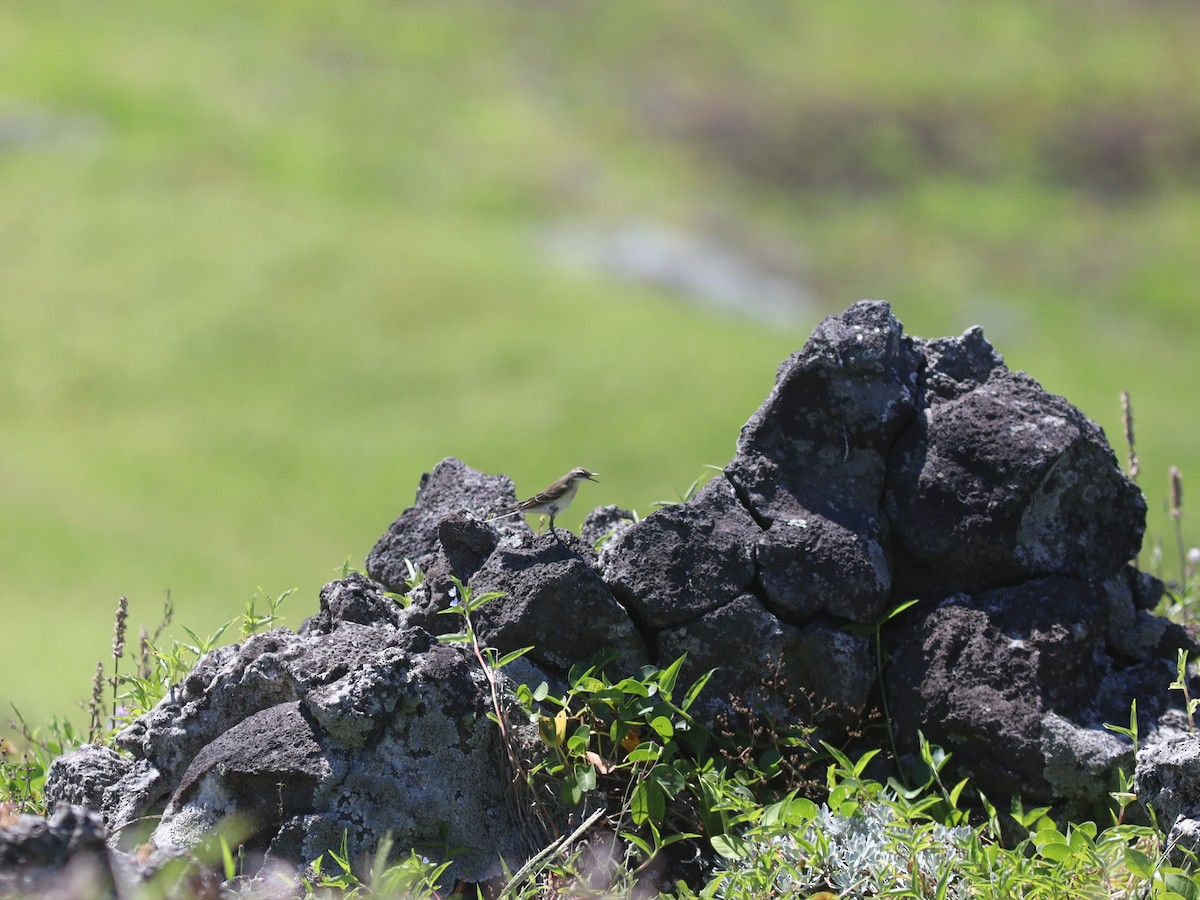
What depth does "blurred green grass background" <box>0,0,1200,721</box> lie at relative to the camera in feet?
56.4

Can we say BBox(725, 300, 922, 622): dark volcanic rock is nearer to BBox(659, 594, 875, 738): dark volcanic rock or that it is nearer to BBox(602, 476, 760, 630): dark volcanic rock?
BBox(602, 476, 760, 630): dark volcanic rock

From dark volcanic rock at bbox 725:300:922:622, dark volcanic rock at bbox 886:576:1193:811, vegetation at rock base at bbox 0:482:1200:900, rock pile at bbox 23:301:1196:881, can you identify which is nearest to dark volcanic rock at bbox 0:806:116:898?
vegetation at rock base at bbox 0:482:1200:900

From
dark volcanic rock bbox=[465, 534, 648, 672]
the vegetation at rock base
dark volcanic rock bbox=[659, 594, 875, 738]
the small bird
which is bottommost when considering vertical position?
the vegetation at rock base

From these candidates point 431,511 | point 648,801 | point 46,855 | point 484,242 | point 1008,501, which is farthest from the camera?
point 484,242

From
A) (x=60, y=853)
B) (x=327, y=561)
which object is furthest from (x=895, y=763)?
(x=327, y=561)

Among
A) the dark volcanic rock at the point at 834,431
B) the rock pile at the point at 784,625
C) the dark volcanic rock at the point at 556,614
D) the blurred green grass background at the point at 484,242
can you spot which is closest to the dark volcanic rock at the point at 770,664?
the rock pile at the point at 784,625

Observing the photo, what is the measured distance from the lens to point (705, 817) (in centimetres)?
351

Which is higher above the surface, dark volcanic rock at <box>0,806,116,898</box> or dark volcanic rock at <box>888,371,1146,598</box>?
dark volcanic rock at <box>888,371,1146,598</box>

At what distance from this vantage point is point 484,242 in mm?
24062

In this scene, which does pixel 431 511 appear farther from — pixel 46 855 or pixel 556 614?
pixel 46 855

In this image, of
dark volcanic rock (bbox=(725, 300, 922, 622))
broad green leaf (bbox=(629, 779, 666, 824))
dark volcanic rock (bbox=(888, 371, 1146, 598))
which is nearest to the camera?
broad green leaf (bbox=(629, 779, 666, 824))

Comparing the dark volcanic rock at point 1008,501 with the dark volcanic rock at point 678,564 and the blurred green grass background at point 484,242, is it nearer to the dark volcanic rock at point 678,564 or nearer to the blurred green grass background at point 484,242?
the dark volcanic rock at point 678,564

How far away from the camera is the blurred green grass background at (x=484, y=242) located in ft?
56.4

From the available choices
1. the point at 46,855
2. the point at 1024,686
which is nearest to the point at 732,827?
the point at 1024,686
